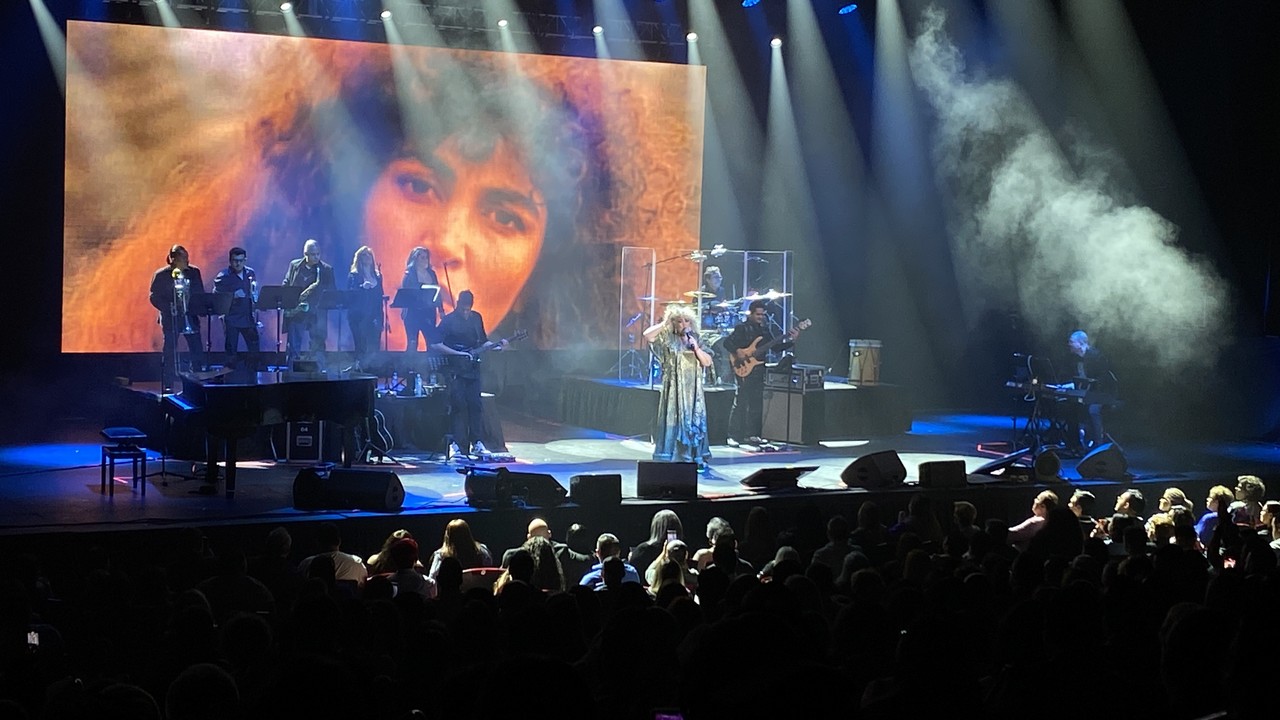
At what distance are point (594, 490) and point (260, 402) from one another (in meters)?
2.79

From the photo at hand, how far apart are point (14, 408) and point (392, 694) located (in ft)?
45.1

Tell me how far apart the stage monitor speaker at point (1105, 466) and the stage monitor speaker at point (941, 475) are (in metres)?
1.65

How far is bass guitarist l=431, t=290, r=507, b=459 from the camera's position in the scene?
13.5 metres

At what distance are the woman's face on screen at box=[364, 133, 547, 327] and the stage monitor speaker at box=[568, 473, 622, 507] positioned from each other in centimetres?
826

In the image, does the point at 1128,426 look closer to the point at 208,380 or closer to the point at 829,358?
the point at 829,358

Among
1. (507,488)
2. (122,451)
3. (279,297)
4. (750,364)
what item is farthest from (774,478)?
(279,297)

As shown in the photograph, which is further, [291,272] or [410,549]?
[291,272]

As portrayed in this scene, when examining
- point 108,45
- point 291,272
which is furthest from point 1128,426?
point 108,45

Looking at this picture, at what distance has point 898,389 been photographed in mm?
17266

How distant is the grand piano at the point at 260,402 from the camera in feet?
33.9

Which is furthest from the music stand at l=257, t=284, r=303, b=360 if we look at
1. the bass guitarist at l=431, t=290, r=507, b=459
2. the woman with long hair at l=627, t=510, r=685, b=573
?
the woman with long hair at l=627, t=510, r=685, b=573

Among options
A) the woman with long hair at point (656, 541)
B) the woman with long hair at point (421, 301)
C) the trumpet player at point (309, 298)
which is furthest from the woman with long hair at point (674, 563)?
the trumpet player at point (309, 298)

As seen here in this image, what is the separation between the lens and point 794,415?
15.9 metres

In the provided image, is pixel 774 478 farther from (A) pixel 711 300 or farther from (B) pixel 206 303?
(B) pixel 206 303
